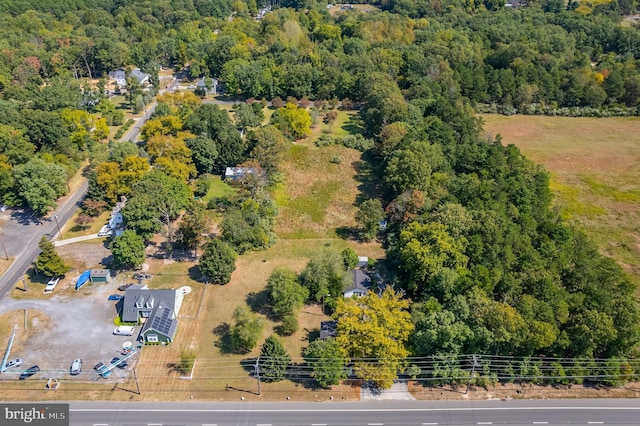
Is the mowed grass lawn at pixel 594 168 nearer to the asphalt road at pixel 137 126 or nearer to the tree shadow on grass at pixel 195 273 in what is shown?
the tree shadow on grass at pixel 195 273

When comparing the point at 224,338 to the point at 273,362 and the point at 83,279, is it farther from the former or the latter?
the point at 83,279

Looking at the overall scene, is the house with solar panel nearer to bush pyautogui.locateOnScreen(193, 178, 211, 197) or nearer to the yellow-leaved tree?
the yellow-leaved tree

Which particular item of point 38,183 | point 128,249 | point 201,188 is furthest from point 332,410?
point 38,183

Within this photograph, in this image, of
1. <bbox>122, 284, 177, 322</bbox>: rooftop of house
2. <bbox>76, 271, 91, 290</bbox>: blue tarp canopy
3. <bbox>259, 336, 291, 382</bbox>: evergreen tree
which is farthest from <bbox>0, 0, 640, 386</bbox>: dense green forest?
<bbox>259, 336, 291, 382</bbox>: evergreen tree

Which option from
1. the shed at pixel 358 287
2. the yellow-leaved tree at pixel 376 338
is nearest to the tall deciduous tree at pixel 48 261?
the shed at pixel 358 287

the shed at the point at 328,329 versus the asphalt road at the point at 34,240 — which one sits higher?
the shed at the point at 328,329
